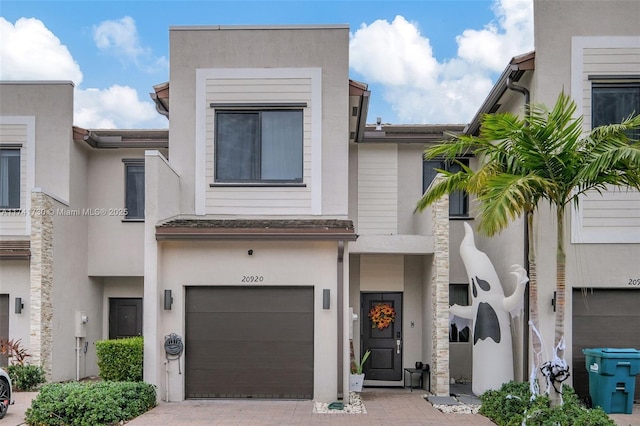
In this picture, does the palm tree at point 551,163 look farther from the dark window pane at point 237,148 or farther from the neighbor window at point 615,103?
the dark window pane at point 237,148

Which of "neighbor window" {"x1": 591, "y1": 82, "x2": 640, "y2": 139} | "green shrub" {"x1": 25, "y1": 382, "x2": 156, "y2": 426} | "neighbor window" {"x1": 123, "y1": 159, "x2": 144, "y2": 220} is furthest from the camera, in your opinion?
"neighbor window" {"x1": 123, "y1": 159, "x2": 144, "y2": 220}

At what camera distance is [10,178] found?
46.9ft

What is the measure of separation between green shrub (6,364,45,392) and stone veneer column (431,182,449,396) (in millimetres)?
8758

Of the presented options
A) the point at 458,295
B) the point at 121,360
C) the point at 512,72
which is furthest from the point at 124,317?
the point at 512,72

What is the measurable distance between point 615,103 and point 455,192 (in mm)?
4849

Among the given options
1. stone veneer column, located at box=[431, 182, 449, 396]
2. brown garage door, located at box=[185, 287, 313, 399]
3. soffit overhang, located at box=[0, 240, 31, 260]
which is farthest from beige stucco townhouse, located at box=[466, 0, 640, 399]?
soffit overhang, located at box=[0, 240, 31, 260]

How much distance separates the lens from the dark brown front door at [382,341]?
567 inches

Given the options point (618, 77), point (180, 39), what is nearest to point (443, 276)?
point (618, 77)

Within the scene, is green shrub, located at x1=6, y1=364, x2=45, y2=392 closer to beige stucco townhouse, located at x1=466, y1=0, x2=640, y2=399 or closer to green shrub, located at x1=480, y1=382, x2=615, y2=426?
green shrub, located at x1=480, y1=382, x2=615, y2=426

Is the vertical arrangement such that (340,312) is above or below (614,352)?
above

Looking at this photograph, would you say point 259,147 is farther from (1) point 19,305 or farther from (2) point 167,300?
(1) point 19,305

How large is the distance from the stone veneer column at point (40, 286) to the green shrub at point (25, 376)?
7.9 inches

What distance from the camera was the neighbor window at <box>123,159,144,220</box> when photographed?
15344 millimetres

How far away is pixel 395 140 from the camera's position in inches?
591
